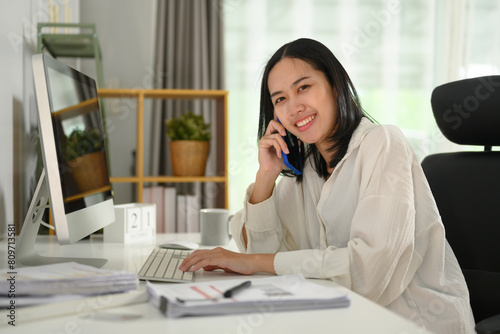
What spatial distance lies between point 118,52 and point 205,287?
246 centimetres

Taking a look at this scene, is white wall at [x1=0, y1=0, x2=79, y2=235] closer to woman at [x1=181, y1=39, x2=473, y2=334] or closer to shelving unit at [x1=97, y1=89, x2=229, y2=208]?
shelving unit at [x1=97, y1=89, x2=229, y2=208]

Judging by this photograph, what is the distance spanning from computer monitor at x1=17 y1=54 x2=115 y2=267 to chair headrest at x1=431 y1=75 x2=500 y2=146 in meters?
0.88

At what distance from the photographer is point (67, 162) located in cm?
100

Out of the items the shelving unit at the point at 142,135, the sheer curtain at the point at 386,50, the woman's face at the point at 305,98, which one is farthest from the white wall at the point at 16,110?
the sheer curtain at the point at 386,50

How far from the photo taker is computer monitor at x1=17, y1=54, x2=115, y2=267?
92cm

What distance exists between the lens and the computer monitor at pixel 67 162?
0.92 meters

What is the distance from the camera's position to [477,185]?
50.0 inches

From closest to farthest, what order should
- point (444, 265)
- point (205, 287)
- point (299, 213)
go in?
point (205, 287)
point (444, 265)
point (299, 213)

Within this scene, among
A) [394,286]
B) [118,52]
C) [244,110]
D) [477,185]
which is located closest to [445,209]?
[477,185]

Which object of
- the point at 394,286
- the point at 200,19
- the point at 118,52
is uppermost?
the point at 200,19

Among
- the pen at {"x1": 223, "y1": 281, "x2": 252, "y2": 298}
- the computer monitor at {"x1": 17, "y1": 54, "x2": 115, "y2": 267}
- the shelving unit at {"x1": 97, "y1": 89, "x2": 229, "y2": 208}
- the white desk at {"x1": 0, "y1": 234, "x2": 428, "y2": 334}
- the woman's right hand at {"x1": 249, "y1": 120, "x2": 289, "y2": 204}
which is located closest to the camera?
the white desk at {"x1": 0, "y1": 234, "x2": 428, "y2": 334}

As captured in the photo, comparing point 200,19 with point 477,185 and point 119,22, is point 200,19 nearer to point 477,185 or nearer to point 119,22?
point 119,22

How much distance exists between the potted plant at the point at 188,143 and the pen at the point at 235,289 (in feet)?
4.78

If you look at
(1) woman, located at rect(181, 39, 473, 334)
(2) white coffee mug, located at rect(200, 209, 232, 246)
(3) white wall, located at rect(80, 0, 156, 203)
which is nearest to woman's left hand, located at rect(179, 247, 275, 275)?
(1) woman, located at rect(181, 39, 473, 334)
